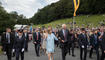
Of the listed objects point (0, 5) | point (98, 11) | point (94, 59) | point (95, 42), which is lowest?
point (94, 59)

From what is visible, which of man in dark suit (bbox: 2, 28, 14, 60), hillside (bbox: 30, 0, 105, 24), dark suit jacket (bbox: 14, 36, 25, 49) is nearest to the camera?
dark suit jacket (bbox: 14, 36, 25, 49)

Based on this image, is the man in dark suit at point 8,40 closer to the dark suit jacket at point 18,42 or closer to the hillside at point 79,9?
the dark suit jacket at point 18,42

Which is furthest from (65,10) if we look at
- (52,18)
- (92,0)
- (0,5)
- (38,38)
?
(38,38)

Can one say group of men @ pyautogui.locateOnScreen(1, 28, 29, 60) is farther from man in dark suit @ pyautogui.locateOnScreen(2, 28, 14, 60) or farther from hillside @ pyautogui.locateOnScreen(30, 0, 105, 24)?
hillside @ pyautogui.locateOnScreen(30, 0, 105, 24)

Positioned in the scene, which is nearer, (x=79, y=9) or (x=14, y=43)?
(x=14, y=43)

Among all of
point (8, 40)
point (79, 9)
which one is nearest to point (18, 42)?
point (8, 40)

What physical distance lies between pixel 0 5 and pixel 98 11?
48292 mm

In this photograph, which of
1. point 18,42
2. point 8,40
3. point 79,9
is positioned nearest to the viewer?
point 18,42

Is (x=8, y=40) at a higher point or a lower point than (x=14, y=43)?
higher

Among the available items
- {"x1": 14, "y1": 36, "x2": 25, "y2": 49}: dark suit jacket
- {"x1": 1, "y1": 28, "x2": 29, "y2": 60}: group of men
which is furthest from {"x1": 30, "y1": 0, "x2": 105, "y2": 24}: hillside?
{"x1": 14, "y1": 36, "x2": 25, "y2": 49}: dark suit jacket

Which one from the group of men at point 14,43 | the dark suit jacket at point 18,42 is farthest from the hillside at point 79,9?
the dark suit jacket at point 18,42

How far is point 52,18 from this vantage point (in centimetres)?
9125

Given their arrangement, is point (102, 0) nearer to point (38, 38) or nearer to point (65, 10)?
point (65, 10)

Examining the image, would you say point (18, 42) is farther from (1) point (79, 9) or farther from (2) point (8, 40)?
(1) point (79, 9)
